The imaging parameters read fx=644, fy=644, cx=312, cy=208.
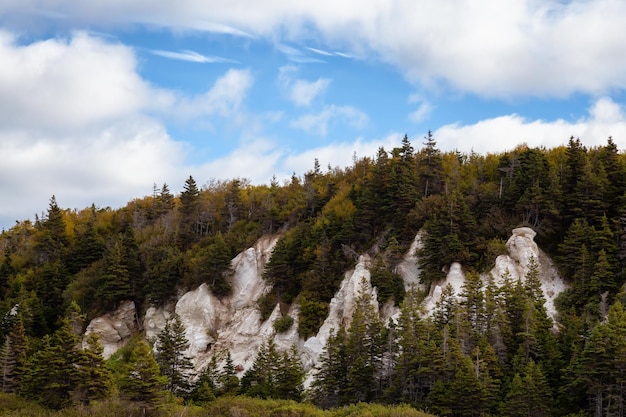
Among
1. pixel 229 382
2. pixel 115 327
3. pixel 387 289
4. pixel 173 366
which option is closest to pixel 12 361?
pixel 173 366

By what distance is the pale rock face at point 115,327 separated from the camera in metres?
74.8

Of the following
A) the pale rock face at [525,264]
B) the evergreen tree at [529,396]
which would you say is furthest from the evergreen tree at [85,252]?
the evergreen tree at [529,396]

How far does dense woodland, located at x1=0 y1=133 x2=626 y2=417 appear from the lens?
48250mm

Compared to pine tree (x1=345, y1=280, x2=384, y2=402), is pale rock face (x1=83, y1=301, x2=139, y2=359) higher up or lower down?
higher up

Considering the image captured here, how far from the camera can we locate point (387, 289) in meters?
62.6

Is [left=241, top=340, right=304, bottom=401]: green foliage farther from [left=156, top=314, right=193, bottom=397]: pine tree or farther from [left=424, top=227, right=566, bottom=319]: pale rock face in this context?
[left=424, top=227, right=566, bottom=319]: pale rock face

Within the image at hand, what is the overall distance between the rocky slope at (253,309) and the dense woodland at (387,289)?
118cm

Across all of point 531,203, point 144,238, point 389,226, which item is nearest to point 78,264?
point 144,238

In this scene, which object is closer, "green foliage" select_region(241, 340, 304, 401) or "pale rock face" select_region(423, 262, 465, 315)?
"green foliage" select_region(241, 340, 304, 401)

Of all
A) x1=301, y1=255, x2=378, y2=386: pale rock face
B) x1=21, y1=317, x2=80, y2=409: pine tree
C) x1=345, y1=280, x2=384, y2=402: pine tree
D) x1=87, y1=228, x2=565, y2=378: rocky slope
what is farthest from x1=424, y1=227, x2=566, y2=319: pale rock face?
x1=21, y1=317, x2=80, y2=409: pine tree

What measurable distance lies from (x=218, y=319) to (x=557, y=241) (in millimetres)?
36981

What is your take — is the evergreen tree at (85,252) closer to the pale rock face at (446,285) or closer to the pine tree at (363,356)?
the pine tree at (363,356)

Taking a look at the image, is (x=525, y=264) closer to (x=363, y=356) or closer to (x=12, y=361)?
(x=363, y=356)

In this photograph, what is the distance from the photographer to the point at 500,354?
167 feet
